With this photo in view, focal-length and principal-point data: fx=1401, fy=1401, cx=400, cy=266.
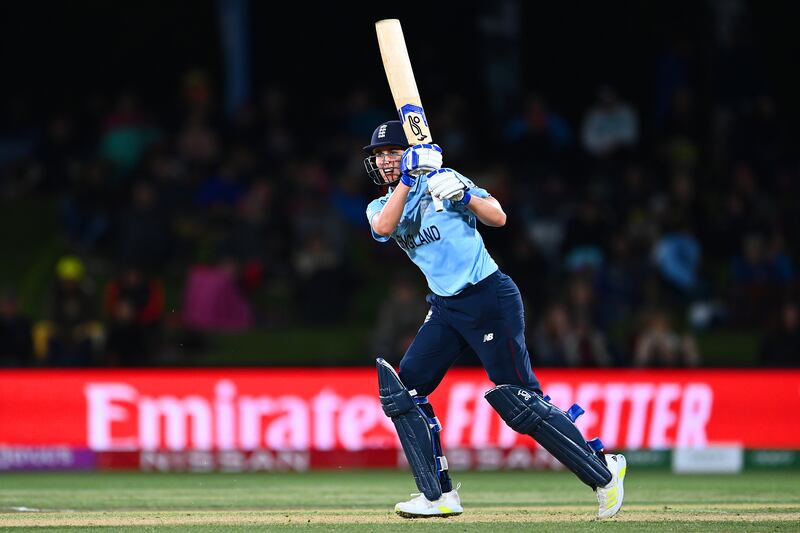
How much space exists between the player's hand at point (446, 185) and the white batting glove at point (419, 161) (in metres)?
0.05

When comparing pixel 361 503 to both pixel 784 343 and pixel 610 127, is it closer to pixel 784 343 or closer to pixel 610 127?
pixel 784 343

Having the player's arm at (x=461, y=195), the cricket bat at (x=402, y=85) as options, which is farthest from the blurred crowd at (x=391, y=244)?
the player's arm at (x=461, y=195)

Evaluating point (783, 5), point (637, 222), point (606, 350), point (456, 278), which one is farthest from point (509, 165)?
point (456, 278)

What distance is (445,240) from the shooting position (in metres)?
6.55

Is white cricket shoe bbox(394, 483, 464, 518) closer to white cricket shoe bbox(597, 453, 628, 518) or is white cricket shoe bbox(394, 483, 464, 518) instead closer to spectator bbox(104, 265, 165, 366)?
white cricket shoe bbox(597, 453, 628, 518)

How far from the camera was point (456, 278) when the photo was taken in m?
6.57

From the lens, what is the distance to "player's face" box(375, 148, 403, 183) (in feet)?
21.9

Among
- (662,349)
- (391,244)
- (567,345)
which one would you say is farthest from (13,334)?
(662,349)

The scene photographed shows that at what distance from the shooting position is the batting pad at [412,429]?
6.67 meters

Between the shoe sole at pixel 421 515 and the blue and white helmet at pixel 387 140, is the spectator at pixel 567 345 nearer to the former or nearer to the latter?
the shoe sole at pixel 421 515

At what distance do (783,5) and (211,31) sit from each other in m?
7.39

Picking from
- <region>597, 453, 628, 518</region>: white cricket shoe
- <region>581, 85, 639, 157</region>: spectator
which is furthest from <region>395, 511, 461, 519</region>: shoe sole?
<region>581, 85, 639, 157</region>: spectator

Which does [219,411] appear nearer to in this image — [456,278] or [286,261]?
[286,261]

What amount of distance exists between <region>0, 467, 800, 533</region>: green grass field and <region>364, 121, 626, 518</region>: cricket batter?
9.4 inches
